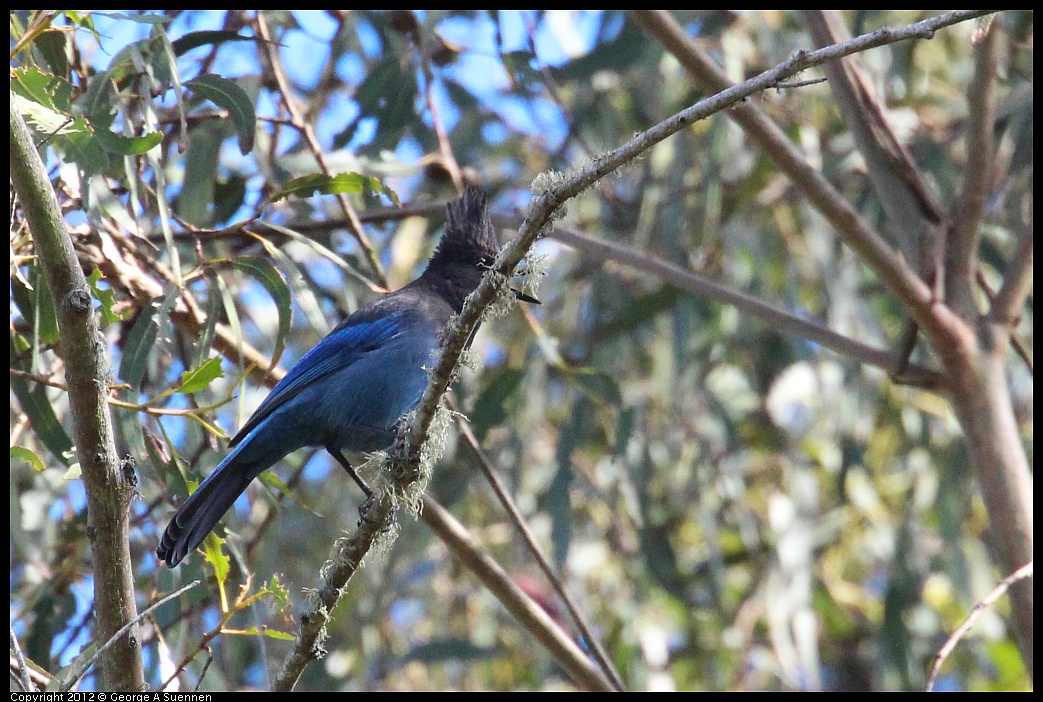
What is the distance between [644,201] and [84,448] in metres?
3.31

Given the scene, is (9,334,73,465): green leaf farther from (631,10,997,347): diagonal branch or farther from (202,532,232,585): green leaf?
(631,10,997,347): diagonal branch

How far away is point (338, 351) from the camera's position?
359 centimetres

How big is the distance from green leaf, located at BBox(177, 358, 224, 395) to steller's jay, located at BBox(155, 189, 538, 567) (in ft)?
1.64

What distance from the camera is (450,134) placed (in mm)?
5168

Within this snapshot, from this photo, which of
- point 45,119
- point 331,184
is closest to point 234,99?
point 331,184

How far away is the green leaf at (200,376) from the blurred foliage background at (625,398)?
961 mm

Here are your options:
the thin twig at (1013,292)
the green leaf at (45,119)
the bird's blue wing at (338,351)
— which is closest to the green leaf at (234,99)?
the green leaf at (45,119)

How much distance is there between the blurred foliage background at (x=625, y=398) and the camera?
13.3 feet

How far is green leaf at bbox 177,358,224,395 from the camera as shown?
97.7 inches

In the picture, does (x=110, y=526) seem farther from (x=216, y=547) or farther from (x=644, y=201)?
(x=644, y=201)

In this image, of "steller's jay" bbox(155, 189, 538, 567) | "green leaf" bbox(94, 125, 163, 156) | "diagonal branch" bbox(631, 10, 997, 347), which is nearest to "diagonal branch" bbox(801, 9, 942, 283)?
"diagonal branch" bbox(631, 10, 997, 347)

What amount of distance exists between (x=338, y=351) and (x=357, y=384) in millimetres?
158

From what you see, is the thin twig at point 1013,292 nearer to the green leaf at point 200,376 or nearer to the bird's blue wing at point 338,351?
the bird's blue wing at point 338,351

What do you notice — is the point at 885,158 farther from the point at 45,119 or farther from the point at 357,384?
the point at 45,119
